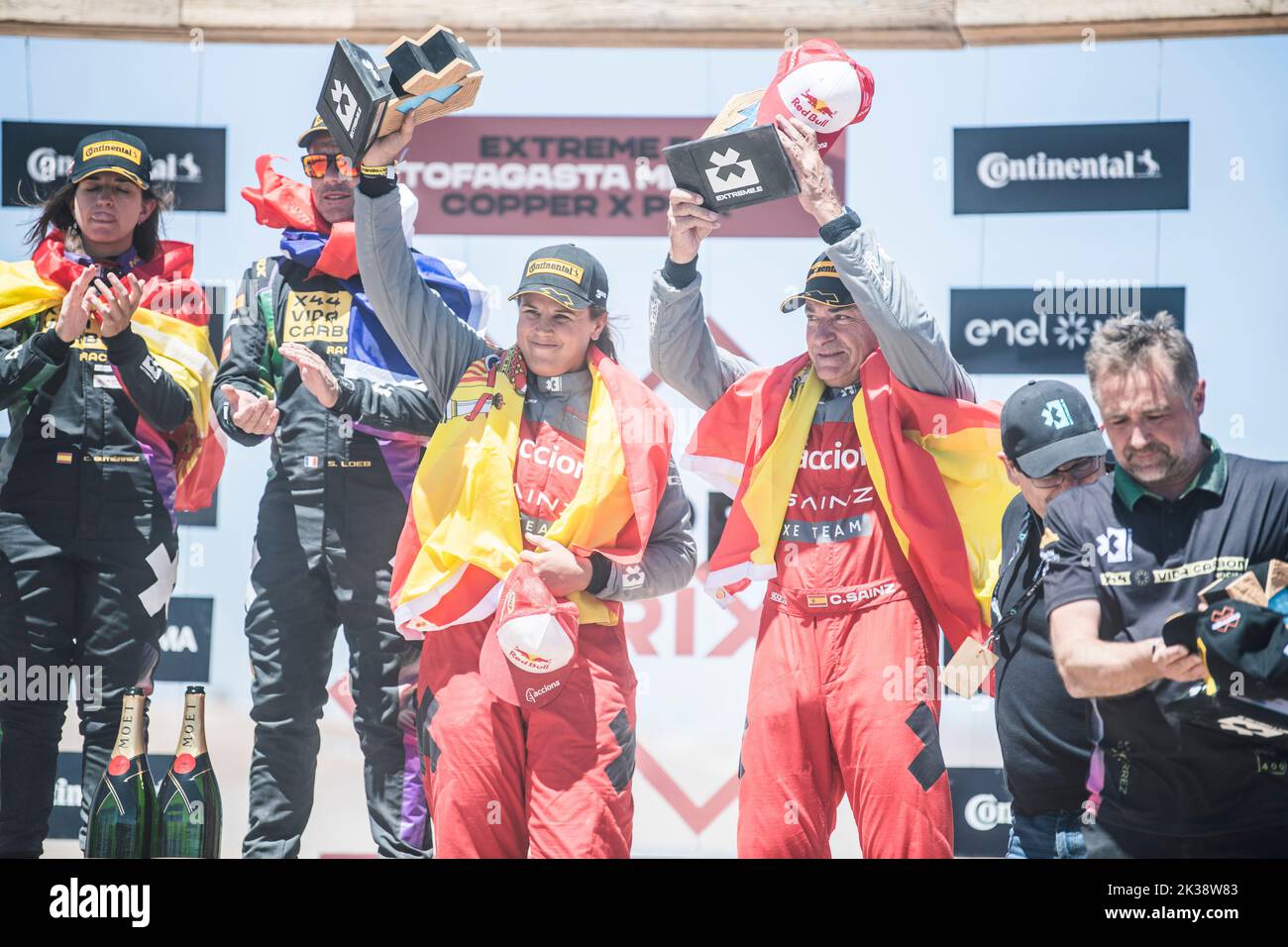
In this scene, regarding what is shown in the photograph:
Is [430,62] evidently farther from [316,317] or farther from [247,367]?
[247,367]

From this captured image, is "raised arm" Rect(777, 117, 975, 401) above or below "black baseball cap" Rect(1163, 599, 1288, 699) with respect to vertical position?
above

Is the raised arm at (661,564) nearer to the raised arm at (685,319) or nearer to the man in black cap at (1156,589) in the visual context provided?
the raised arm at (685,319)

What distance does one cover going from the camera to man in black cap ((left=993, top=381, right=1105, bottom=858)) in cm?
311

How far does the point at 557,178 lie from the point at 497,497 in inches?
44.4

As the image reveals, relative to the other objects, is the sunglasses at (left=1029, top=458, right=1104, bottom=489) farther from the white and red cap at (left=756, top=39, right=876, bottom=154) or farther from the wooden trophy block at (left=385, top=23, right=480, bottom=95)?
the wooden trophy block at (left=385, top=23, right=480, bottom=95)

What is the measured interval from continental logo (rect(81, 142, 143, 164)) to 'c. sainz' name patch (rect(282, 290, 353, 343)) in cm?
56

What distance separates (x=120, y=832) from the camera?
12.0 feet

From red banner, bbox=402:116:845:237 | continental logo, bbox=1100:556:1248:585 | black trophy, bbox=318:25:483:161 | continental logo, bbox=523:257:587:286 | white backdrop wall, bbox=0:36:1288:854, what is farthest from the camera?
red banner, bbox=402:116:845:237

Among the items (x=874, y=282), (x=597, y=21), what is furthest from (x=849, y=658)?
(x=597, y=21)

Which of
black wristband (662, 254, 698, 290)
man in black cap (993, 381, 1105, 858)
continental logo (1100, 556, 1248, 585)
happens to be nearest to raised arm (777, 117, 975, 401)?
man in black cap (993, 381, 1105, 858)

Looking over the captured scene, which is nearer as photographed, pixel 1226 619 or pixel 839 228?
pixel 1226 619

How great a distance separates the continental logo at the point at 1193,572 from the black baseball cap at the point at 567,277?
1.28 meters

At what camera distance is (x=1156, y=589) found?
9.51 feet
